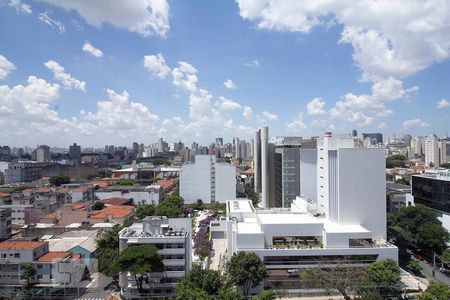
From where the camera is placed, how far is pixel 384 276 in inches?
723

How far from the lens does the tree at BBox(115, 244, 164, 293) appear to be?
18344 mm

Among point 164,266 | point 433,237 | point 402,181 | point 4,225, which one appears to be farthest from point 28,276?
point 402,181

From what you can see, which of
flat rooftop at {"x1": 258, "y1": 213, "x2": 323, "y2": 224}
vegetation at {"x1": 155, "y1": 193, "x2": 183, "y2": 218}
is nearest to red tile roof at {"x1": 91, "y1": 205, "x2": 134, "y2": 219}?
vegetation at {"x1": 155, "y1": 193, "x2": 183, "y2": 218}

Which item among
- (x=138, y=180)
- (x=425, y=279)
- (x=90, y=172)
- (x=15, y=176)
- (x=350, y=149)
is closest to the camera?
(x=425, y=279)

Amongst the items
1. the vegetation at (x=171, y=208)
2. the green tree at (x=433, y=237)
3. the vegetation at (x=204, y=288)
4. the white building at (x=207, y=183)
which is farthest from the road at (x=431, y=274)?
the white building at (x=207, y=183)

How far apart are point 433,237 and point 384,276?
29.1 ft

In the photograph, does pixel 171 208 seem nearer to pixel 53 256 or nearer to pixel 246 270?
pixel 53 256

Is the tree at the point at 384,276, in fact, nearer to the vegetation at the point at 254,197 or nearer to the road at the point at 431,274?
the road at the point at 431,274

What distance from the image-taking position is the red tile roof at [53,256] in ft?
71.3

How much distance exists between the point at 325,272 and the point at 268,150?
2523 centimetres

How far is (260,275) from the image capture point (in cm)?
1873

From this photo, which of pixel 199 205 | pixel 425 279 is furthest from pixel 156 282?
pixel 199 205

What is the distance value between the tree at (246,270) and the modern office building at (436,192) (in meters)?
16.9

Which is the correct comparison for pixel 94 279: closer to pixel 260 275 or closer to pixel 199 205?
pixel 260 275
